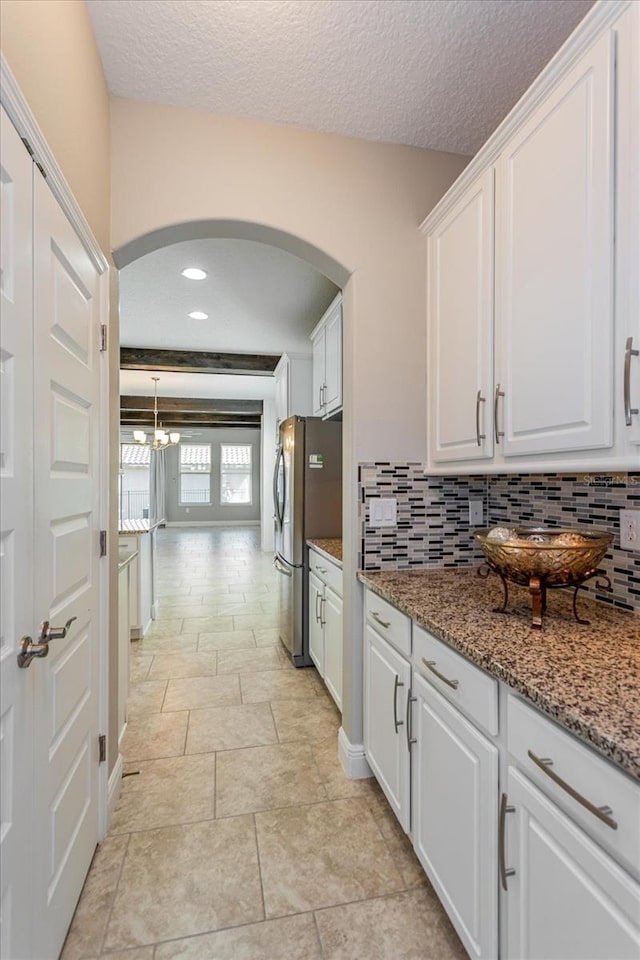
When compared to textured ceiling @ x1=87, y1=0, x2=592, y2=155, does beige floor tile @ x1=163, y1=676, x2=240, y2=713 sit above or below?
below

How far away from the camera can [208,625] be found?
4.13 metres

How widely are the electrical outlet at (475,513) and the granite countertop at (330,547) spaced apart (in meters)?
0.68

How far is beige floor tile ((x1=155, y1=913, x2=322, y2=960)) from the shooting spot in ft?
4.19

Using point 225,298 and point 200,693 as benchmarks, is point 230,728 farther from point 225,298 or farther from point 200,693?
point 225,298

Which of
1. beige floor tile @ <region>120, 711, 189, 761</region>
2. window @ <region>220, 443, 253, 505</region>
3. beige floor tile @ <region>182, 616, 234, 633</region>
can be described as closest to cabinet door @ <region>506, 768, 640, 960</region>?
beige floor tile @ <region>120, 711, 189, 761</region>

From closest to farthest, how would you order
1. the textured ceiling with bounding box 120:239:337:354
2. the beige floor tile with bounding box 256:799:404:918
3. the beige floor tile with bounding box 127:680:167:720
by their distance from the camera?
1. the beige floor tile with bounding box 256:799:404:918
2. the beige floor tile with bounding box 127:680:167:720
3. the textured ceiling with bounding box 120:239:337:354

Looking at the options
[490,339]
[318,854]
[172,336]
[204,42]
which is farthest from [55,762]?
[172,336]

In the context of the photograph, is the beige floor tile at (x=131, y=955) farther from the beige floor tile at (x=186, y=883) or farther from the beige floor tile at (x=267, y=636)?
the beige floor tile at (x=267, y=636)

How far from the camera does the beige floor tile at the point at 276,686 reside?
2795 millimetres

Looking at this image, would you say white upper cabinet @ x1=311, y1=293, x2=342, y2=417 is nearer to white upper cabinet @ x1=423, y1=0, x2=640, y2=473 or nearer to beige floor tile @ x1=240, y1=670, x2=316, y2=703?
white upper cabinet @ x1=423, y1=0, x2=640, y2=473

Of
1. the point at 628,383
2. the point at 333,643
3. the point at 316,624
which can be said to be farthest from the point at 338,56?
the point at 316,624

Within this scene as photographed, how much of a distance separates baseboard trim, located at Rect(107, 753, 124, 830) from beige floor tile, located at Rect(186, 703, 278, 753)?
0.38 metres

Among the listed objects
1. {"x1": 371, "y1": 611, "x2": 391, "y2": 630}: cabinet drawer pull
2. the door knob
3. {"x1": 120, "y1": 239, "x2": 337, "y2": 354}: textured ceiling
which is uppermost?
{"x1": 120, "y1": 239, "x2": 337, "y2": 354}: textured ceiling

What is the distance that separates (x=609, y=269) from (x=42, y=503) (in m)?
1.47
